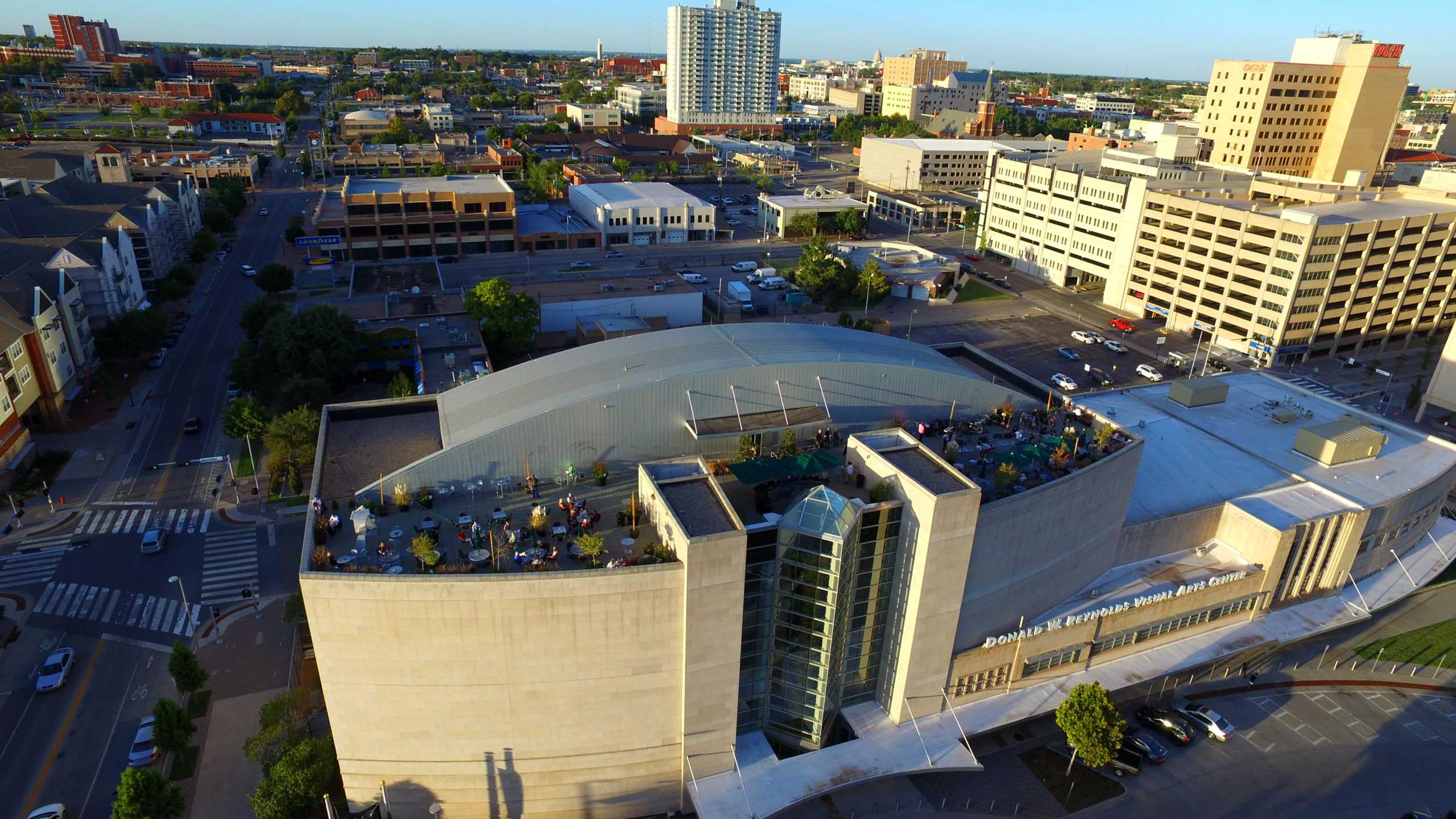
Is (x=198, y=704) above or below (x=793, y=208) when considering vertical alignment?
below

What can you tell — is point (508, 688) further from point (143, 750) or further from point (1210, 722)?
point (1210, 722)

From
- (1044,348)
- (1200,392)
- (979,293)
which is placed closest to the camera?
(1200,392)

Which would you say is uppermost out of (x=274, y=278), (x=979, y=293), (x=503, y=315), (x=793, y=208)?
(x=793, y=208)

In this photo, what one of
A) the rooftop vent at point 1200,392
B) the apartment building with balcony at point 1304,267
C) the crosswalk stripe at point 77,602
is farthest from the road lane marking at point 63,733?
the apartment building with balcony at point 1304,267

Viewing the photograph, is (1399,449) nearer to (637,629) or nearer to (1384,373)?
(1384,373)

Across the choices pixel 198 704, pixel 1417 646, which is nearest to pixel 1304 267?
pixel 1417 646

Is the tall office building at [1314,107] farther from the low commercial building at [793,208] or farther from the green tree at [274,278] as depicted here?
the green tree at [274,278]

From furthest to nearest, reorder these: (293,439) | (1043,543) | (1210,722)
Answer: (293,439) < (1210,722) < (1043,543)
